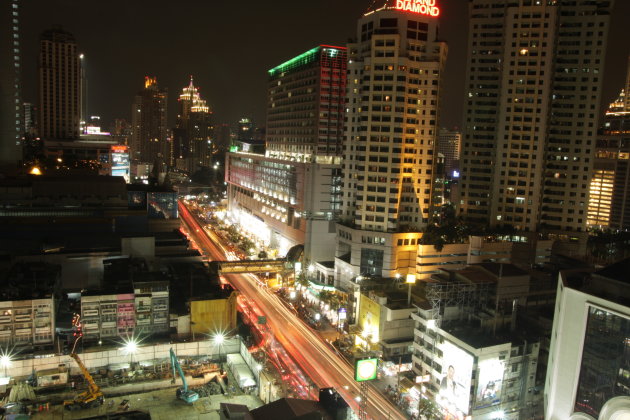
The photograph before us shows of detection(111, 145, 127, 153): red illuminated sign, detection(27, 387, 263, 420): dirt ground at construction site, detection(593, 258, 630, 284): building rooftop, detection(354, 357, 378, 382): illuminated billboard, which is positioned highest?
detection(111, 145, 127, 153): red illuminated sign

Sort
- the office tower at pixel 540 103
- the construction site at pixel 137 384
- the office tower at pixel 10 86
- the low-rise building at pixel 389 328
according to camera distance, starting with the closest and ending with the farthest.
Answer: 1. the construction site at pixel 137 384
2. the low-rise building at pixel 389 328
3. the office tower at pixel 540 103
4. the office tower at pixel 10 86

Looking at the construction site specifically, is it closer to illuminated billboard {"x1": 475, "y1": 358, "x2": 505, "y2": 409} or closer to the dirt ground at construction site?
the dirt ground at construction site

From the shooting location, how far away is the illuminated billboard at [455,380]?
2977cm

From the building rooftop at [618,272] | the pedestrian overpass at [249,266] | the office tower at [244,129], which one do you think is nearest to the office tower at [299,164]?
the pedestrian overpass at [249,266]

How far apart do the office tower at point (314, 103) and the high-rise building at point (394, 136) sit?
18906 mm

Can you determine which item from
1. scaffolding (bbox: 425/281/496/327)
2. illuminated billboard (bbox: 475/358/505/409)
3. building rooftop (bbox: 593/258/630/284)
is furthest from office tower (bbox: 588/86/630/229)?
building rooftop (bbox: 593/258/630/284)

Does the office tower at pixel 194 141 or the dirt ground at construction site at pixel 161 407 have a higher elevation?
the office tower at pixel 194 141

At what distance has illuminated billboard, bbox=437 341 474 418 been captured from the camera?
97.7 ft

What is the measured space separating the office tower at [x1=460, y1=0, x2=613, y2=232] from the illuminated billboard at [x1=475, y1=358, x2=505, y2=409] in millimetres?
36873

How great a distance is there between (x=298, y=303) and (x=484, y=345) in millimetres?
23929

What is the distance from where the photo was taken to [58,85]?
118m

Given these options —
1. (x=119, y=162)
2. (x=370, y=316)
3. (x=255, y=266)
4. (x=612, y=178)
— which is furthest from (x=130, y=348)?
(x=119, y=162)

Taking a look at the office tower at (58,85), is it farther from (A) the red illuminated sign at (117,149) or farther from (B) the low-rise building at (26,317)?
(B) the low-rise building at (26,317)

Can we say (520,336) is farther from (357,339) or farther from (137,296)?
(137,296)
